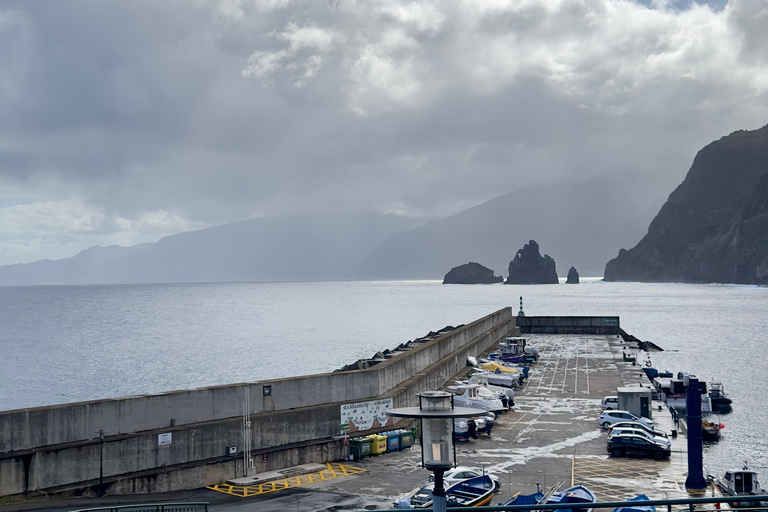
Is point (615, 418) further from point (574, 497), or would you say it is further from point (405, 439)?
point (574, 497)

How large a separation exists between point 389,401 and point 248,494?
444 inches

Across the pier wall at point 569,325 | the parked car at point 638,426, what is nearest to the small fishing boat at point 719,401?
the parked car at point 638,426

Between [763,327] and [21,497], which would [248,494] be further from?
[763,327]

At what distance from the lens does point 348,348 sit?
112438mm

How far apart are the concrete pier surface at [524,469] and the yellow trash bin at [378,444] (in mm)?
312

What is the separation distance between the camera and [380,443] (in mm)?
31438

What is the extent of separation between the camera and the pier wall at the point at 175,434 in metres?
23.4

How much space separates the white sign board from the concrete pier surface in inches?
81.9

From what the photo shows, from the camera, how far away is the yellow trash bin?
102 feet

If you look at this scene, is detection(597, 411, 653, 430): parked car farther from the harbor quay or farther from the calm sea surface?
the calm sea surface

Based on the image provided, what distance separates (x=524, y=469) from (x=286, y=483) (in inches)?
397

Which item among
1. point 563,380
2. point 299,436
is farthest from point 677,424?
point 299,436

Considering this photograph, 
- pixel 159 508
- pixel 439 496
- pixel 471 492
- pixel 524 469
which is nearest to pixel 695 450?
pixel 524 469

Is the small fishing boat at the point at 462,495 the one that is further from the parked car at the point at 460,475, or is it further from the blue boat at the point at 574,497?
the blue boat at the point at 574,497
